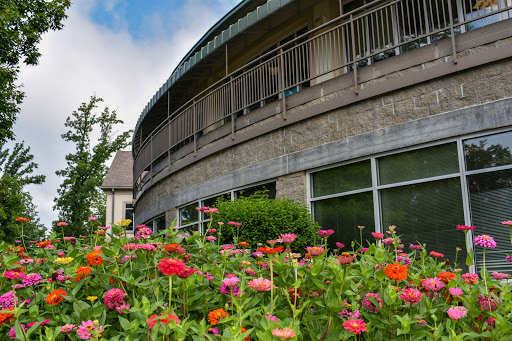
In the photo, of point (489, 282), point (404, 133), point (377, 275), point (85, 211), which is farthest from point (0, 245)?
point (85, 211)

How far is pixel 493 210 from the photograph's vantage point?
6.18 m

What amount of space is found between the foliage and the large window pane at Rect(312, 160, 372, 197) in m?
0.65

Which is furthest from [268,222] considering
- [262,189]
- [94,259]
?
[94,259]

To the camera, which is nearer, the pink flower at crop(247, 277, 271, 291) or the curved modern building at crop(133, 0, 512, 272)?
the pink flower at crop(247, 277, 271, 291)

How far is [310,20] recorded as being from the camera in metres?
11.5

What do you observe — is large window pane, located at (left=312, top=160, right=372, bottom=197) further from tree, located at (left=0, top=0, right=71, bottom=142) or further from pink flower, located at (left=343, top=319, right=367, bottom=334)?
tree, located at (left=0, top=0, right=71, bottom=142)

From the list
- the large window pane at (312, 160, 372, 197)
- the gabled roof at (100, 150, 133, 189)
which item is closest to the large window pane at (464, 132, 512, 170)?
the large window pane at (312, 160, 372, 197)

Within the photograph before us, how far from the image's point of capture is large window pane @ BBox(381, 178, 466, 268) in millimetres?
6492

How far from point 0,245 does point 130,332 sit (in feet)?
6.55

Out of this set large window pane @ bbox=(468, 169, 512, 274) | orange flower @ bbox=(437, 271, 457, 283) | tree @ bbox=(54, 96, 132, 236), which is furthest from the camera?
tree @ bbox=(54, 96, 132, 236)

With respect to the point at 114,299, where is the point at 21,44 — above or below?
above

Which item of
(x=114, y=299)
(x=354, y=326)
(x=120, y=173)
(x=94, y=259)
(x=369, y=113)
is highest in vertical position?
(x=120, y=173)

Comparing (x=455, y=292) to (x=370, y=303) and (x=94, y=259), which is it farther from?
(x=94, y=259)

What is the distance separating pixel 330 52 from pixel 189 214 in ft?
20.4
